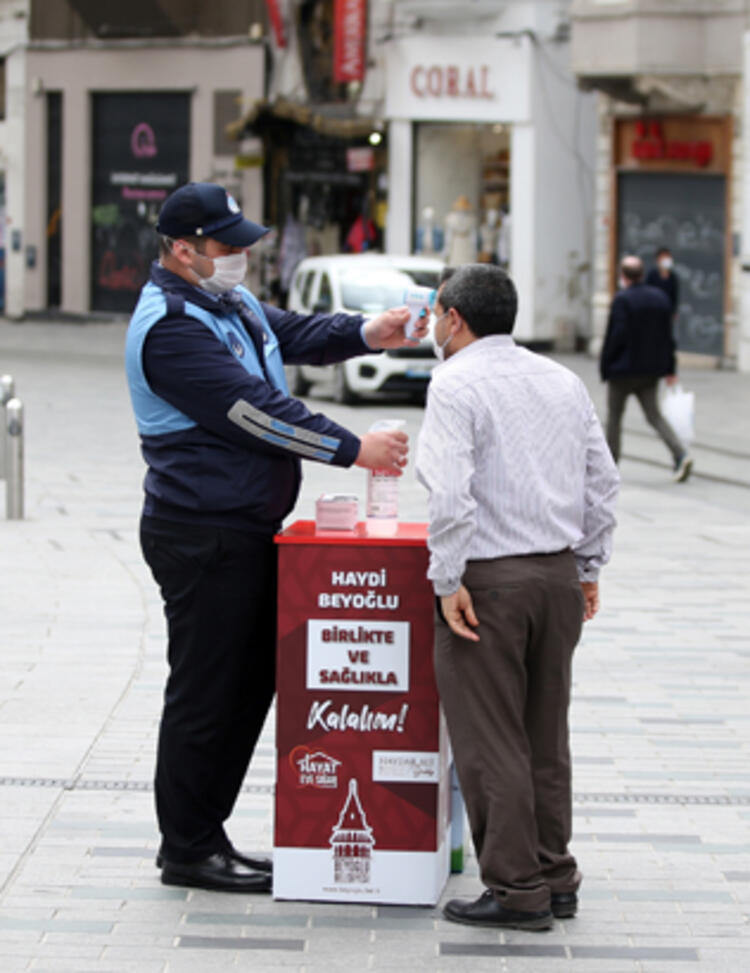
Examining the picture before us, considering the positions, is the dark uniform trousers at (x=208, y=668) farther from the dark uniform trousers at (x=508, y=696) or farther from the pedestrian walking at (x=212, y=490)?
the dark uniform trousers at (x=508, y=696)

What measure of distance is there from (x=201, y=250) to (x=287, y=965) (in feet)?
5.87

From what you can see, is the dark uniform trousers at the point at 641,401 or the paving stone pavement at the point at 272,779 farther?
the dark uniform trousers at the point at 641,401

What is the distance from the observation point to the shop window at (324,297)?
2165cm

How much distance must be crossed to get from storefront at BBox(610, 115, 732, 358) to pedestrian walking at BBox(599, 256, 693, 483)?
38.0 feet

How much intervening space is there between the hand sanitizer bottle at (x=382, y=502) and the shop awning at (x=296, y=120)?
26.4 m

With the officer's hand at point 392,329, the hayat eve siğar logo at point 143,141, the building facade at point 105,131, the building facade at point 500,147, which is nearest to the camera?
the officer's hand at point 392,329

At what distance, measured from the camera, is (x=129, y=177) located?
35.7 metres

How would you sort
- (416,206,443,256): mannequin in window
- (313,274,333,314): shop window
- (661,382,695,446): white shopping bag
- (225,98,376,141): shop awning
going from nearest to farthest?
(661,382,695,446): white shopping bag → (313,274,333,314): shop window → (225,98,376,141): shop awning → (416,206,443,256): mannequin in window

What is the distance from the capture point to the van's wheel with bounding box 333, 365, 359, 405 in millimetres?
20828

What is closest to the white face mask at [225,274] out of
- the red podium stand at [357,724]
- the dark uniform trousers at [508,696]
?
the red podium stand at [357,724]

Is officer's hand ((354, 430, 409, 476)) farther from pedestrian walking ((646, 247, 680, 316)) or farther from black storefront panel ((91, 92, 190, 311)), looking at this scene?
black storefront panel ((91, 92, 190, 311))

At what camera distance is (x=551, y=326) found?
1176 inches

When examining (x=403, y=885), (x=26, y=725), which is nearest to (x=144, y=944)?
(x=403, y=885)

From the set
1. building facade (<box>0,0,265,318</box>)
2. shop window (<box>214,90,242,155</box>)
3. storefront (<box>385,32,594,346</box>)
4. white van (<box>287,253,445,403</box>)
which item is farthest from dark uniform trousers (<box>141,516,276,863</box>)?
shop window (<box>214,90,242,155</box>)
